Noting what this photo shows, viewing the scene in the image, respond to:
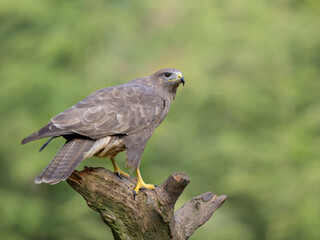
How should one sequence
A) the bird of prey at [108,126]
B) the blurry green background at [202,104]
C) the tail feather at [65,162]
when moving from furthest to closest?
the blurry green background at [202,104]
the bird of prey at [108,126]
the tail feather at [65,162]

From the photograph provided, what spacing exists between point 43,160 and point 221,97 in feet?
8.73

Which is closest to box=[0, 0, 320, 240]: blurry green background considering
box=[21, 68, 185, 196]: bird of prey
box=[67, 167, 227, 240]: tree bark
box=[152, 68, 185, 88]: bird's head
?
box=[152, 68, 185, 88]: bird's head

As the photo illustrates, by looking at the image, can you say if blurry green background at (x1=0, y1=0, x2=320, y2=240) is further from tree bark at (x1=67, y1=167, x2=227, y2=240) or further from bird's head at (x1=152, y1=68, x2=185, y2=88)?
tree bark at (x1=67, y1=167, x2=227, y2=240)

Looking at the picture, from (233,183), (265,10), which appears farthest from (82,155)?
(265,10)

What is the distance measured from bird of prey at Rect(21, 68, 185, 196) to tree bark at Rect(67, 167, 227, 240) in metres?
0.13

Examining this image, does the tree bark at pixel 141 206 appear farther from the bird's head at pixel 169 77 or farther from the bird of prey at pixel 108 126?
the bird's head at pixel 169 77

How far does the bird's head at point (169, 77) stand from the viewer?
4.86m

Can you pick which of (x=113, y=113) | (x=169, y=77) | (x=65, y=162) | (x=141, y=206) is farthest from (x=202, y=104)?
(x=65, y=162)

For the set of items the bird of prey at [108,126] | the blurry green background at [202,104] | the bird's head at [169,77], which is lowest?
the bird of prey at [108,126]

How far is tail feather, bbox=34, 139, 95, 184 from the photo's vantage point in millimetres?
3635

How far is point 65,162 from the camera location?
3.72 metres

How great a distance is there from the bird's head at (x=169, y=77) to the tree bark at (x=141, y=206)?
3.74 ft

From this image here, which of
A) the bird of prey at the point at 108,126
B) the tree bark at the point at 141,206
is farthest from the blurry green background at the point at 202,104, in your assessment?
the tree bark at the point at 141,206

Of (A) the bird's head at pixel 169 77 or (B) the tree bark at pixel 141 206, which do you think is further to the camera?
(A) the bird's head at pixel 169 77
